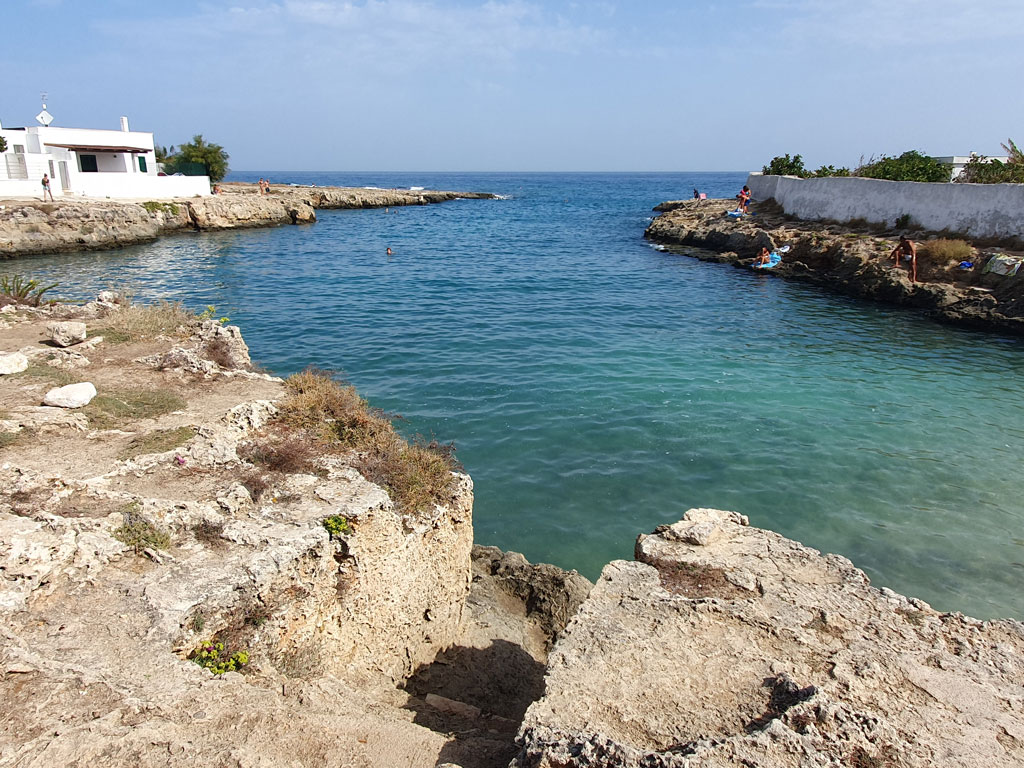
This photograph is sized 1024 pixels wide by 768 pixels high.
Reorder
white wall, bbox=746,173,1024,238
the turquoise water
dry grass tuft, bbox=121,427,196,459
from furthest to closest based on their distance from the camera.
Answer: white wall, bbox=746,173,1024,238 < the turquoise water < dry grass tuft, bbox=121,427,196,459

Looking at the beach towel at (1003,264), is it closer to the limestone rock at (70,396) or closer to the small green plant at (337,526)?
the small green plant at (337,526)

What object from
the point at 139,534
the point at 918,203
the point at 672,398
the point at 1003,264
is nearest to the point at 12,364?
the point at 139,534

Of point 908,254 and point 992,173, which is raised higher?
point 992,173

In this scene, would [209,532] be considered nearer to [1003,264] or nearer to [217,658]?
[217,658]

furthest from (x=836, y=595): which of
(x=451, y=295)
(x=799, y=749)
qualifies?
(x=451, y=295)

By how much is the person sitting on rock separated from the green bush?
6.79 metres

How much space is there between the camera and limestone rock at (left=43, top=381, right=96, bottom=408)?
8328mm

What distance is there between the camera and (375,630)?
6.56 metres

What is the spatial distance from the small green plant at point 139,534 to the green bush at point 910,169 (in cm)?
3595

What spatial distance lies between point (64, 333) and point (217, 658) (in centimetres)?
865

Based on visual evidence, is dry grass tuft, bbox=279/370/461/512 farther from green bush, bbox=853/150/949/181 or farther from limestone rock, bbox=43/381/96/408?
green bush, bbox=853/150/949/181

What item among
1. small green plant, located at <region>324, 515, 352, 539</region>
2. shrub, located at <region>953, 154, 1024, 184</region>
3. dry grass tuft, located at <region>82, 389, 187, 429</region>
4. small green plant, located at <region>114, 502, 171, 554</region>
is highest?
shrub, located at <region>953, 154, 1024, 184</region>

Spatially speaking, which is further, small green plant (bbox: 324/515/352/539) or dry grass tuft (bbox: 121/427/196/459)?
dry grass tuft (bbox: 121/427/196/459)

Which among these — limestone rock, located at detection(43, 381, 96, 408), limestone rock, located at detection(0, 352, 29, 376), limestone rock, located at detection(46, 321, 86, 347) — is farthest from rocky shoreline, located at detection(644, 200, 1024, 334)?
limestone rock, located at detection(0, 352, 29, 376)
